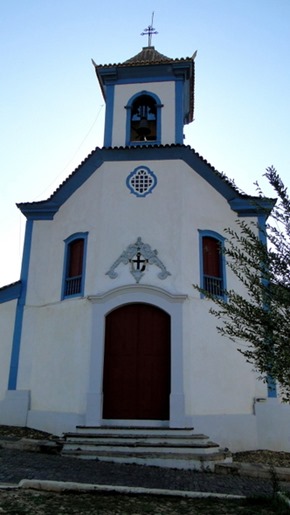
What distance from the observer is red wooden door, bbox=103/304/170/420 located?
34.0ft

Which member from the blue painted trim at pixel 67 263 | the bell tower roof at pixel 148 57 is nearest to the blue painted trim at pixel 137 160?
the blue painted trim at pixel 67 263

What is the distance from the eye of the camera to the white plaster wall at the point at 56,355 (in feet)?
35.1

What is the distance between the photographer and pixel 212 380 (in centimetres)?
1059

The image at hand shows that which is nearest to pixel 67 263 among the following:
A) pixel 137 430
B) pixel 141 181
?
pixel 141 181

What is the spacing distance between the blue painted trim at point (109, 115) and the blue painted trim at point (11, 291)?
442cm

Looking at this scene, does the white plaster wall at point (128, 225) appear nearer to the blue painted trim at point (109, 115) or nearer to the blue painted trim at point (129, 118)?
the blue painted trim at point (129, 118)

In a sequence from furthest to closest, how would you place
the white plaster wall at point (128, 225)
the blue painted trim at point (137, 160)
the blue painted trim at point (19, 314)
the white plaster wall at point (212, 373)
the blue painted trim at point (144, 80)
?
the blue painted trim at point (144, 80), the blue painted trim at point (137, 160), the blue painted trim at point (19, 314), the white plaster wall at point (128, 225), the white plaster wall at point (212, 373)

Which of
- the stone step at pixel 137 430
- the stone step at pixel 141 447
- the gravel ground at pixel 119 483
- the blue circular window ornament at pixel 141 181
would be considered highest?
the blue circular window ornament at pixel 141 181

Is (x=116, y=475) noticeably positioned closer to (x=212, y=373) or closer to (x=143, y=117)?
(x=212, y=373)

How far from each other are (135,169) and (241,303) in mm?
7302

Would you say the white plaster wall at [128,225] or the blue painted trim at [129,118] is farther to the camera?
the blue painted trim at [129,118]

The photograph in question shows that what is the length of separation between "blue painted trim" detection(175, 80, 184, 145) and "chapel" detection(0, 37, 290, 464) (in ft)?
0.10

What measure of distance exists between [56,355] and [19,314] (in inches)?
65.6

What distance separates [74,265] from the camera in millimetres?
12117
